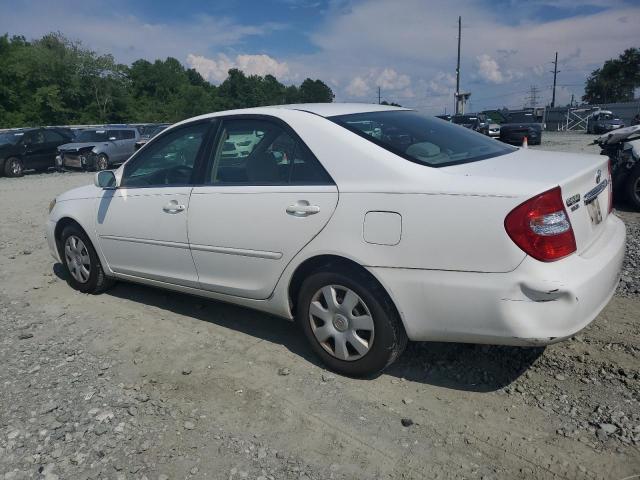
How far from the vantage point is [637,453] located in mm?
2453

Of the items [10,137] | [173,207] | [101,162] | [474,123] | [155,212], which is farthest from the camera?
[474,123]

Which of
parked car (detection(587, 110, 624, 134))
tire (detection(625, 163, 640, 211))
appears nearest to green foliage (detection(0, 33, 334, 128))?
parked car (detection(587, 110, 624, 134))

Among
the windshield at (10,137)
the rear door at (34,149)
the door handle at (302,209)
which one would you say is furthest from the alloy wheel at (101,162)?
the door handle at (302,209)

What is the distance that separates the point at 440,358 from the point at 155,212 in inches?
92.9

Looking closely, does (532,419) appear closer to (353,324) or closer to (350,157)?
(353,324)

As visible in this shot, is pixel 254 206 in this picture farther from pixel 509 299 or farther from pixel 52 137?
pixel 52 137

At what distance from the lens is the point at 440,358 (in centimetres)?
347

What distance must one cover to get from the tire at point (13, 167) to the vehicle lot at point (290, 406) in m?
16.7

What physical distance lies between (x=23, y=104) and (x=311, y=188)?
171 feet

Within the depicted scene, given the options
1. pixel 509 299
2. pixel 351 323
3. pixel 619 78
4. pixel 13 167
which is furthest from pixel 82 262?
pixel 619 78

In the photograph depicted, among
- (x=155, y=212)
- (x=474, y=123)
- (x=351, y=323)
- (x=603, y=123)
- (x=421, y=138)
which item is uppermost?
(x=421, y=138)

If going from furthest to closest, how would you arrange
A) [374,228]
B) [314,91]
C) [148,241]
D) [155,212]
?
1. [314,91]
2. [148,241]
3. [155,212]
4. [374,228]

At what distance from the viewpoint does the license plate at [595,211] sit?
9.65 ft

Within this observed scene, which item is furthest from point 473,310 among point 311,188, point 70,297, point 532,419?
point 70,297
